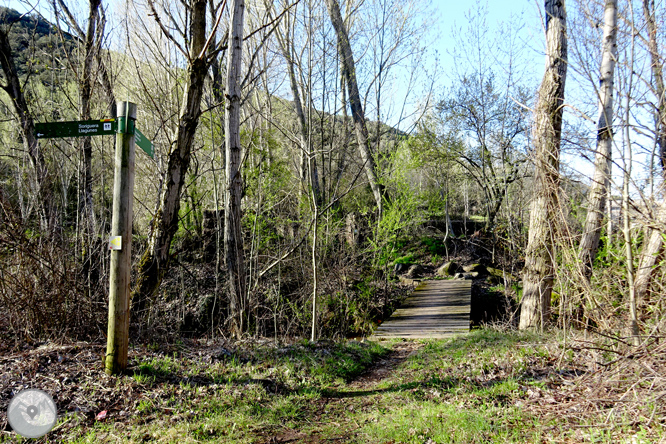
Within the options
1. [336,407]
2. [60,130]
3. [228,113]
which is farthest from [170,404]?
[228,113]

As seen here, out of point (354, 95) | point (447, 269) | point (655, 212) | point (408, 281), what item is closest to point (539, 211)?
point (655, 212)

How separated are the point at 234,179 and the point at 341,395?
361cm

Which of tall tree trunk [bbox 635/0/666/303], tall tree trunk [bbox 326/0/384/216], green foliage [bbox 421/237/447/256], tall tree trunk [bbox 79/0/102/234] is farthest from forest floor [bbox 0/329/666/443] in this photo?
green foliage [bbox 421/237/447/256]

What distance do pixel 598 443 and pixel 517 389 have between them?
114cm

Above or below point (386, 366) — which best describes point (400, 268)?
above

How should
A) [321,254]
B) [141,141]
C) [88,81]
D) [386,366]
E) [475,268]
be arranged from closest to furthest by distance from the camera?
[141,141] < [386,366] < [88,81] < [321,254] < [475,268]

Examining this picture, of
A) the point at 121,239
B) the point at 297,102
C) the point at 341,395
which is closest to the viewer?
the point at 121,239

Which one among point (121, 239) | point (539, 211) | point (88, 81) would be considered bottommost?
point (121, 239)

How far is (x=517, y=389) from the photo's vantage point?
3.88m

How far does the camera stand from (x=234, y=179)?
6.66 m

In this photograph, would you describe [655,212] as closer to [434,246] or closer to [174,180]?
[174,180]

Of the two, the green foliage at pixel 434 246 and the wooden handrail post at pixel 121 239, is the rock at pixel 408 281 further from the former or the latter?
the wooden handrail post at pixel 121 239

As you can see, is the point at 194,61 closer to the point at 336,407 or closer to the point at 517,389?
the point at 336,407

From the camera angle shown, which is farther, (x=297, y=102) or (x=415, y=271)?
(x=415, y=271)
